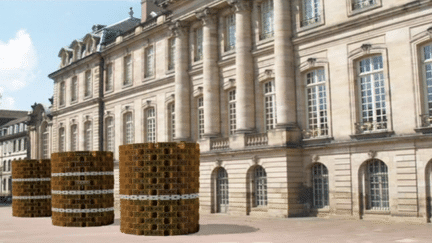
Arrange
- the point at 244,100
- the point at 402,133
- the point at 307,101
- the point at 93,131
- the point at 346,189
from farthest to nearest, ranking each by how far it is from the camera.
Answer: the point at 93,131 < the point at 244,100 < the point at 307,101 < the point at 346,189 < the point at 402,133

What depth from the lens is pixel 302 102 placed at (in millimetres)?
26578

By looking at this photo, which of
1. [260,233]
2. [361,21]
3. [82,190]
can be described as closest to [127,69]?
[361,21]

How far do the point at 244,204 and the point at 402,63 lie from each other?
10.3 m

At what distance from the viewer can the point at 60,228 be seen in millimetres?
20234

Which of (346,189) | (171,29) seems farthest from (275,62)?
(171,29)

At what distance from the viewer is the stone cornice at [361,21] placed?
22266 millimetres

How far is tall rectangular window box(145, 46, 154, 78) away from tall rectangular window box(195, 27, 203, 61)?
545 cm

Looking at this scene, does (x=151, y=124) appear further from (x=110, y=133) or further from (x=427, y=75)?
(x=427, y=75)

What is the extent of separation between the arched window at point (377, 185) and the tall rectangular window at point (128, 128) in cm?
2040

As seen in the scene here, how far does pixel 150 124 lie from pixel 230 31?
1015cm

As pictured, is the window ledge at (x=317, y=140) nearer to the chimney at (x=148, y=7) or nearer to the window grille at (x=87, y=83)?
the chimney at (x=148, y=7)

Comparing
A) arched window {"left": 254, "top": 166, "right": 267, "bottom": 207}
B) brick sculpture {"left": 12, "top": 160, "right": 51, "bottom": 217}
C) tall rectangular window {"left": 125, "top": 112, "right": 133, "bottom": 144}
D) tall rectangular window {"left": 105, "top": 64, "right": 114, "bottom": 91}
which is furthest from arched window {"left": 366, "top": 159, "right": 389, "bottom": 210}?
tall rectangular window {"left": 105, "top": 64, "right": 114, "bottom": 91}

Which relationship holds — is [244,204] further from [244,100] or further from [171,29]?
[171,29]

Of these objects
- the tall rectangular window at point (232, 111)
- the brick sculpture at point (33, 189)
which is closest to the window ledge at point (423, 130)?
the tall rectangular window at point (232, 111)
